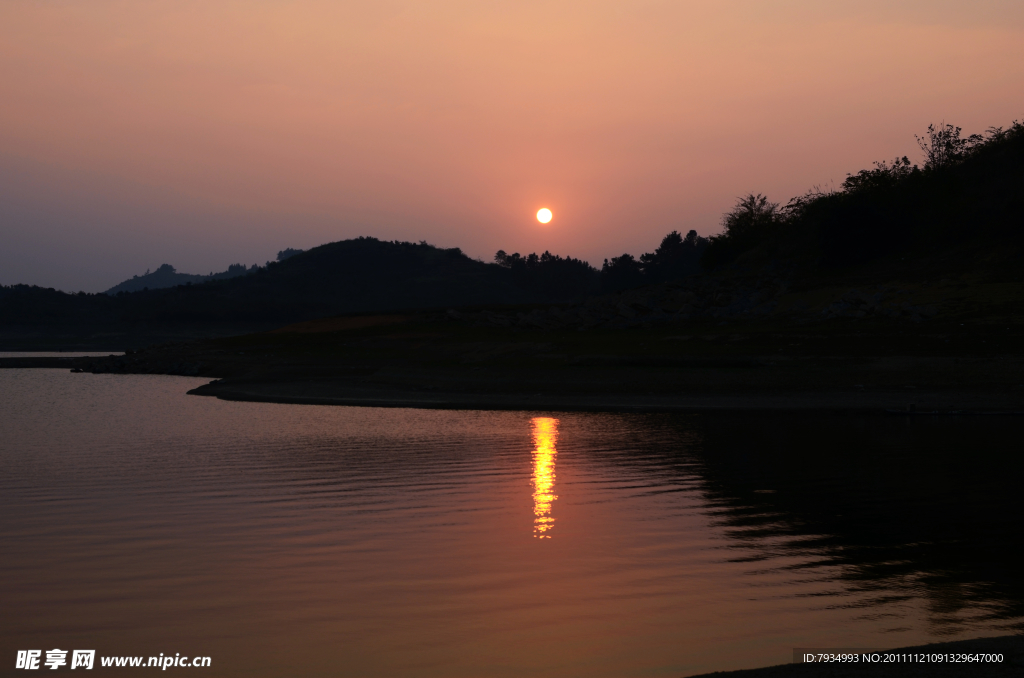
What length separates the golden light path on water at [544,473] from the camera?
55.8 feet

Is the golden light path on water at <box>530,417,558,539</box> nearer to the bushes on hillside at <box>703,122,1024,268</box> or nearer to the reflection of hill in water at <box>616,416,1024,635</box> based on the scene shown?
the reflection of hill in water at <box>616,416,1024,635</box>

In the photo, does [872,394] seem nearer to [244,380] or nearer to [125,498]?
[125,498]

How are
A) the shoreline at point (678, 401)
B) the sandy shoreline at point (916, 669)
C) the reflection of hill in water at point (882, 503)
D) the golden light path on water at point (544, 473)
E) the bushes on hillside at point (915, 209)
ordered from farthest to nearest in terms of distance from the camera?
the bushes on hillside at point (915, 209) < the shoreline at point (678, 401) < the golden light path on water at point (544, 473) < the reflection of hill in water at point (882, 503) < the sandy shoreline at point (916, 669)

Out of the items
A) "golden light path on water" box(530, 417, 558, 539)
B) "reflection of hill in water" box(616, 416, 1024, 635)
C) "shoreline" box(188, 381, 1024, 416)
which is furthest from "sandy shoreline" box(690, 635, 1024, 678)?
"shoreline" box(188, 381, 1024, 416)

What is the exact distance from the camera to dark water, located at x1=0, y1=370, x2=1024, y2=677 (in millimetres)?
10117

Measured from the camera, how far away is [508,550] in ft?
48.3

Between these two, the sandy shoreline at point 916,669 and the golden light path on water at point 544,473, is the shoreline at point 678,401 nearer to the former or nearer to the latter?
the golden light path on water at point 544,473

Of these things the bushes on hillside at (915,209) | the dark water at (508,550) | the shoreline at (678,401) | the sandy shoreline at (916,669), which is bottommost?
the dark water at (508,550)

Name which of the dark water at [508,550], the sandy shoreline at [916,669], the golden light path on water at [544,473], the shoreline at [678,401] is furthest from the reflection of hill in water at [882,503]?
the shoreline at [678,401]

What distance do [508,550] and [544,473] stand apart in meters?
8.36

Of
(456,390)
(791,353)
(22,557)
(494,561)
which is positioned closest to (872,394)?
(791,353)

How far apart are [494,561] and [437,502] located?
535cm

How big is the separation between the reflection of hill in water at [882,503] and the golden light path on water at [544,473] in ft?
10.5

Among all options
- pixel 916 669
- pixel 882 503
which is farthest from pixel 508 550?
pixel 882 503
